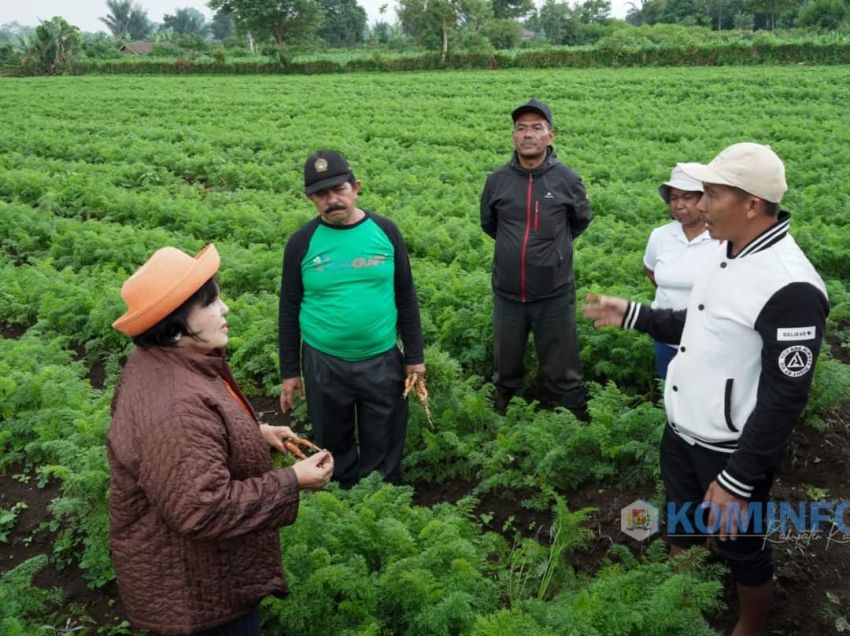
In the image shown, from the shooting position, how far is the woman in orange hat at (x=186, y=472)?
101 inches

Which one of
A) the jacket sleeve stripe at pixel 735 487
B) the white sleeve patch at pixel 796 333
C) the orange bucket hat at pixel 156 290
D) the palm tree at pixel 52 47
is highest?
the palm tree at pixel 52 47

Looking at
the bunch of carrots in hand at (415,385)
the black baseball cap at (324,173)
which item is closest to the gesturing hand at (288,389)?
the bunch of carrots in hand at (415,385)

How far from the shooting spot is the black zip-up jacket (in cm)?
583

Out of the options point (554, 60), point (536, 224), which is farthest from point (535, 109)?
point (554, 60)

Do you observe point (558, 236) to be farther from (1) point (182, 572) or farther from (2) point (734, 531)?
(1) point (182, 572)

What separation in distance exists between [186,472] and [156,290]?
25.9 inches

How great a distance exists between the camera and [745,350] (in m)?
3.24

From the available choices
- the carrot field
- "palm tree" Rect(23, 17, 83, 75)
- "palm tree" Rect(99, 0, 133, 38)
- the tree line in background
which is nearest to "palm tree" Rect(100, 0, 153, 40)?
"palm tree" Rect(99, 0, 133, 38)

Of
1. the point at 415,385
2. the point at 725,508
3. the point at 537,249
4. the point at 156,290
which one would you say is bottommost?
the point at 415,385

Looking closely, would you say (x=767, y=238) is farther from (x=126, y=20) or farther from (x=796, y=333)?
(x=126, y=20)

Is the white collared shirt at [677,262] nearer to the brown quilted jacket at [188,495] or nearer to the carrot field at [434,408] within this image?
the carrot field at [434,408]

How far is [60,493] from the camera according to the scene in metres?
5.48

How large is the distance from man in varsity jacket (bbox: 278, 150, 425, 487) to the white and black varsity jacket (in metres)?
2.07

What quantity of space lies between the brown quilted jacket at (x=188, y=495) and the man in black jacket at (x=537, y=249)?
3.40 metres
